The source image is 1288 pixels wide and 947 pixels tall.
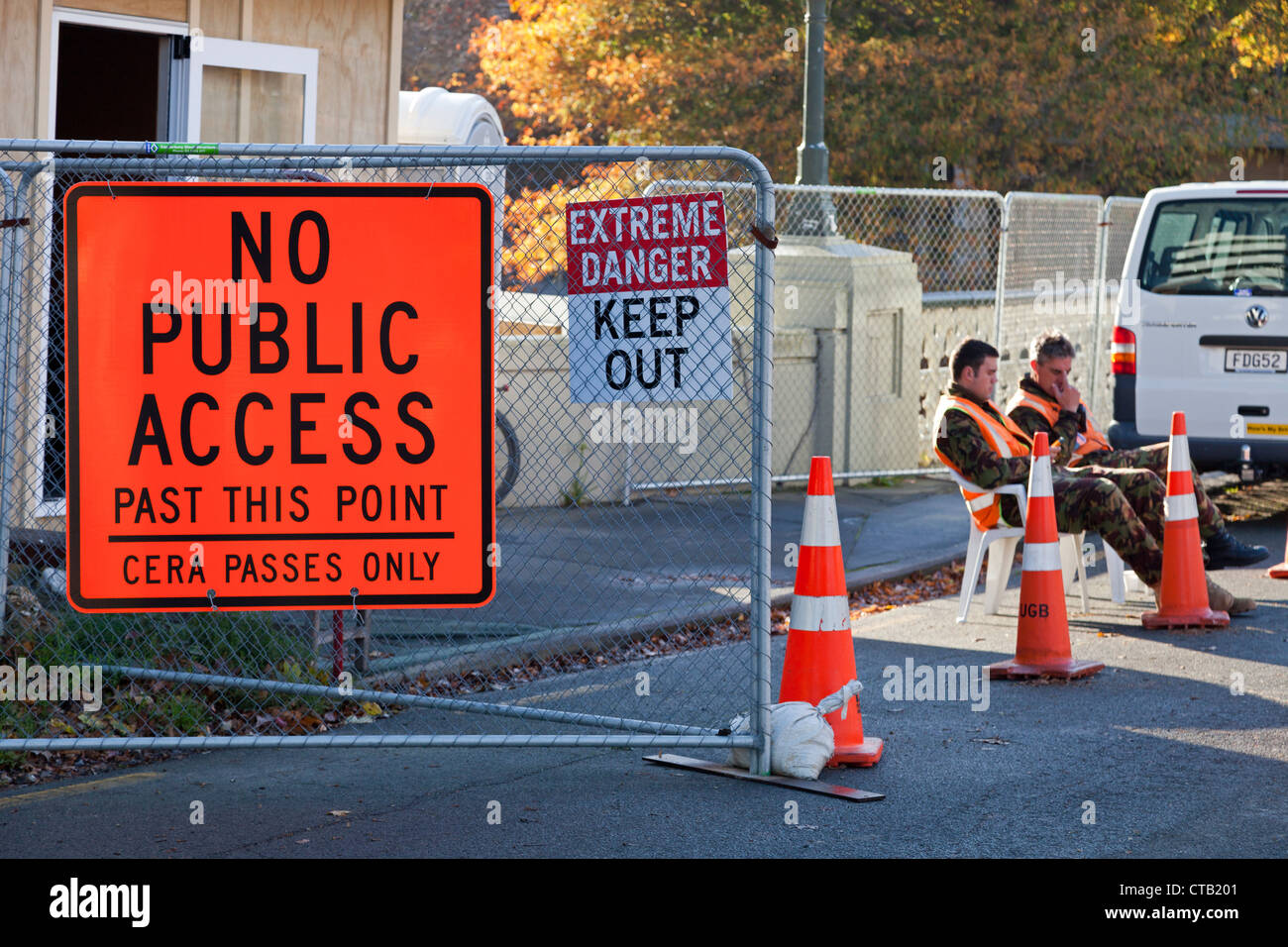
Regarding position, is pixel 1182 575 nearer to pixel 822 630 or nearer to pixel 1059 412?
pixel 1059 412

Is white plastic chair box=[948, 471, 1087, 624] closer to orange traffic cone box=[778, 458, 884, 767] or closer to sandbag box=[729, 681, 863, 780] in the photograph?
orange traffic cone box=[778, 458, 884, 767]

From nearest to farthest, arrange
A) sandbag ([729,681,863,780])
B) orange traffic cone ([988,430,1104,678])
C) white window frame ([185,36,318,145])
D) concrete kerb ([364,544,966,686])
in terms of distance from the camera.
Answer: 1. sandbag ([729,681,863,780])
2. concrete kerb ([364,544,966,686])
3. orange traffic cone ([988,430,1104,678])
4. white window frame ([185,36,318,145])

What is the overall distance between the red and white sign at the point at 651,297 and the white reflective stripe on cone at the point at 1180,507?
367 centimetres

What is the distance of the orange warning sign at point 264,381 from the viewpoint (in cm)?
536

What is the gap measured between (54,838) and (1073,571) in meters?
5.78

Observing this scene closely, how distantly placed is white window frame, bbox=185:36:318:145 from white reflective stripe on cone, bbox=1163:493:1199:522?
5.14 meters

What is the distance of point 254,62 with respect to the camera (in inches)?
370

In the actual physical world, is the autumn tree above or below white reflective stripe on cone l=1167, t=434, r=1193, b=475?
above

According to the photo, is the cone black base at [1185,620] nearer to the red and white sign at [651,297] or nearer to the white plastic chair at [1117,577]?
the white plastic chair at [1117,577]

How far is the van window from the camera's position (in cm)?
1115

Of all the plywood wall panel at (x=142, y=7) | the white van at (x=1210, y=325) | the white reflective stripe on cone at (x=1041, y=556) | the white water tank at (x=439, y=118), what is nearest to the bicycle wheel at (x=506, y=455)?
the plywood wall panel at (x=142, y=7)

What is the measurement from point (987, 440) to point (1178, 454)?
1028 mm

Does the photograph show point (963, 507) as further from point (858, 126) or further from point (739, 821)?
point (858, 126)

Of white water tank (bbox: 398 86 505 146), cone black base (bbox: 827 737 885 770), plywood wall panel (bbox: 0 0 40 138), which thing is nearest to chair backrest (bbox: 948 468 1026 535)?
cone black base (bbox: 827 737 885 770)
